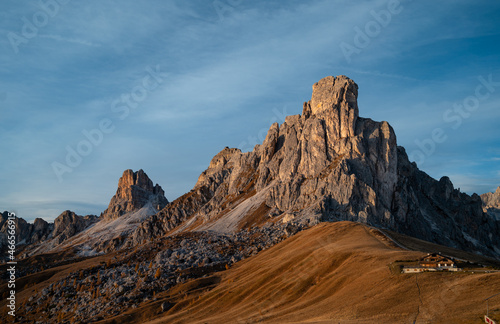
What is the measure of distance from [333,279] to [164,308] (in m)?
36.9

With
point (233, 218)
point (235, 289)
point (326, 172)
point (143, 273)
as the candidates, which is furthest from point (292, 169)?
point (235, 289)

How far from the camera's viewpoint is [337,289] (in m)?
67.3

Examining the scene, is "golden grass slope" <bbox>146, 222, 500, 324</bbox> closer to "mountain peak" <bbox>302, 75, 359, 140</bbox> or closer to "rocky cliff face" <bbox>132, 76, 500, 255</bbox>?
"rocky cliff face" <bbox>132, 76, 500, 255</bbox>

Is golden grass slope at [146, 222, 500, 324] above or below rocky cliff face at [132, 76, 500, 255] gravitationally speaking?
below

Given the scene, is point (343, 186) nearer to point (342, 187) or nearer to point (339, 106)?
point (342, 187)

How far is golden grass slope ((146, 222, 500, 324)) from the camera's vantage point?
165 feet

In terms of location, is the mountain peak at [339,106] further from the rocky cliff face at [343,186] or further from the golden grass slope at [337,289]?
the golden grass slope at [337,289]

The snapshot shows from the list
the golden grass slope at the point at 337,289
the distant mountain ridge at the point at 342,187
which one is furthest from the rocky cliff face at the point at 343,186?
the golden grass slope at the point at 337,289

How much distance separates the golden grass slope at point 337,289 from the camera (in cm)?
5025

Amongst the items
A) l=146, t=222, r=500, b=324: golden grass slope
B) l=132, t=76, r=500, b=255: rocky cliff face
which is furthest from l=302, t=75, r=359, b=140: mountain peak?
l=146, t=222, r=500, b=324: golden grass slope

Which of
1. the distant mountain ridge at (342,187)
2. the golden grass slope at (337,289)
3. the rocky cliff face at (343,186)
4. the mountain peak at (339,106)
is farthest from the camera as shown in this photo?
the mountain peak at (339,106)

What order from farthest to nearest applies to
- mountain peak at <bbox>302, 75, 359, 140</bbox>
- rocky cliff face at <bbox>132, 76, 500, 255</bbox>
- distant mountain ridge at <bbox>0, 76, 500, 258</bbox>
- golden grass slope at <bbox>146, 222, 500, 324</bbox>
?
mountain peak at <bbox>302, 75, 359, 140</bbox> < rocky cliff face at <bbox>132, 76, 500, 255</bbox> < distant mountain ridge at <bbox>0, 76, 500, 258</bbox> < golden grass slope at <bbox>146, 222, 500, 324</bbox>

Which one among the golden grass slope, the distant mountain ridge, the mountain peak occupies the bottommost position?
the golden grass slope

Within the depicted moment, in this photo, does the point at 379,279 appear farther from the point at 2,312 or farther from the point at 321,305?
the point at 2,312
